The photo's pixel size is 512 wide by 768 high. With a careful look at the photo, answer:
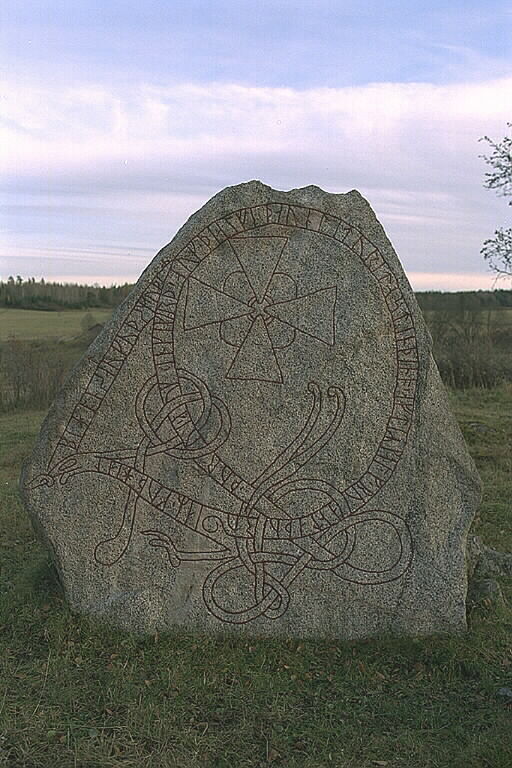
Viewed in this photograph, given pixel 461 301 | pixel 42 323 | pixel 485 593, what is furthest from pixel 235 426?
pixel 42 323

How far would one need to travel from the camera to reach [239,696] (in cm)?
402

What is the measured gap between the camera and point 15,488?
312 inches

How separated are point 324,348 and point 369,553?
1.16 metres

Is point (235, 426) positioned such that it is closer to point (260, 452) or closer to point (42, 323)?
point (260, 452)

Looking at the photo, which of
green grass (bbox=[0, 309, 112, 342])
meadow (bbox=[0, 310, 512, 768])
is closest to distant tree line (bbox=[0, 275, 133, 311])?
green grass (bbox=[0, 309, 112, 342])

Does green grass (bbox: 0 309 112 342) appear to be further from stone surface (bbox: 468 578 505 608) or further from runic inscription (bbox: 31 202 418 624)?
stone surface (bbox: 468 578 505 608)

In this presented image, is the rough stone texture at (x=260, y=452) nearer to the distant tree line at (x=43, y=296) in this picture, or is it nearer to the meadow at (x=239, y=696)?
the meadow at (x=239, y=696)

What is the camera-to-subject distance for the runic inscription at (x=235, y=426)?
4602 mm

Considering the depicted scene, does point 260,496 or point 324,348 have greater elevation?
point 324,348

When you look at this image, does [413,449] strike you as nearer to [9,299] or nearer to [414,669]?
[414,669]

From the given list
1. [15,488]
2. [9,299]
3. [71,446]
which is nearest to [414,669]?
[71,446]

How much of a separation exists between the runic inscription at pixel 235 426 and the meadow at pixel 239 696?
37 cm

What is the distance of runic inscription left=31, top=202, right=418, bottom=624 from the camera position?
460cm

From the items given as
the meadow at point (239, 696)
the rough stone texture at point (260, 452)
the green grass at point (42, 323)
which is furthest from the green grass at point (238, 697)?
the green grass at point (42, 323)
